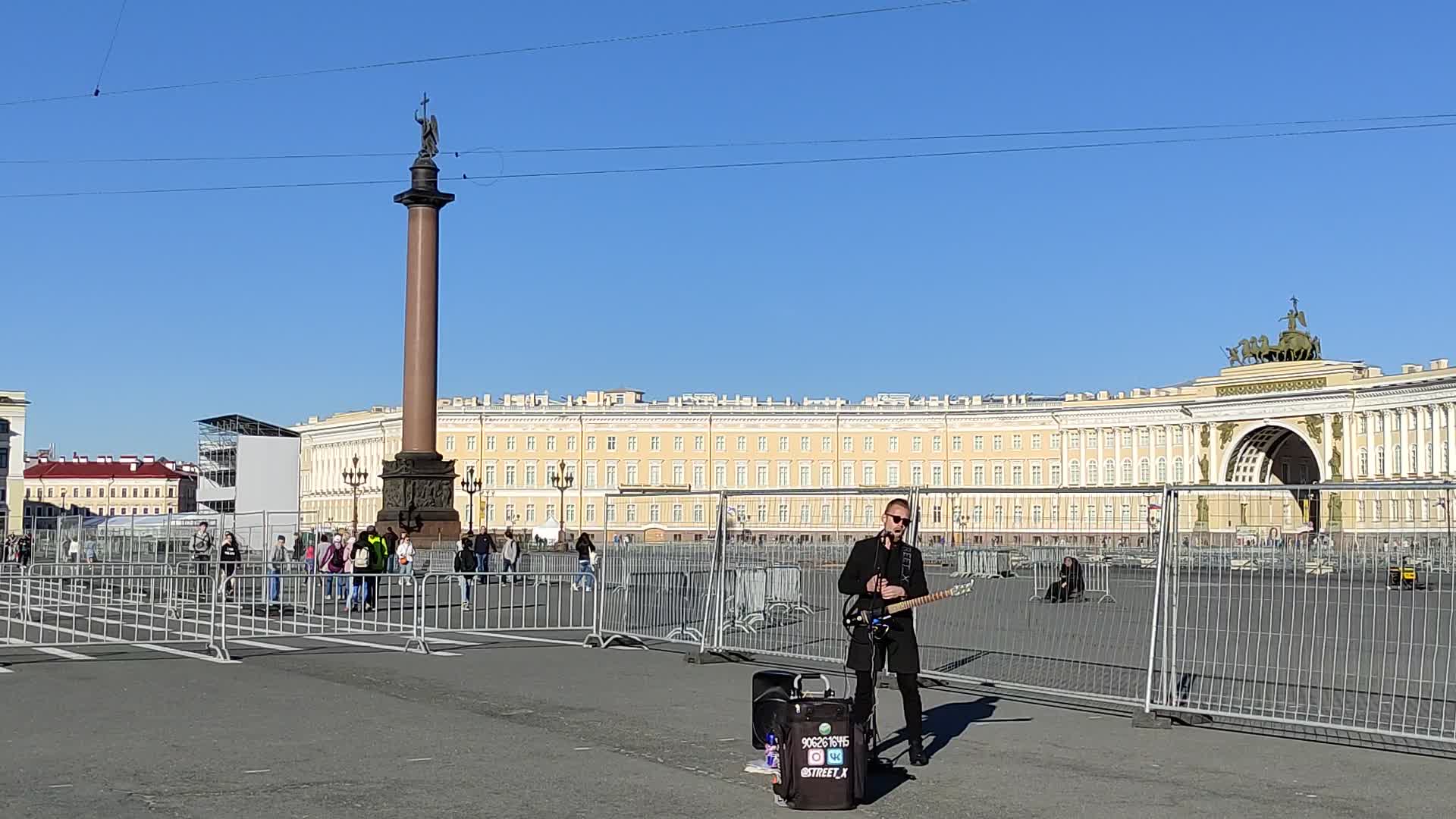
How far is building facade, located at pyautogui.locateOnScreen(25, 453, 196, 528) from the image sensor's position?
616ft

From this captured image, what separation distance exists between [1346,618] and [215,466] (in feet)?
228

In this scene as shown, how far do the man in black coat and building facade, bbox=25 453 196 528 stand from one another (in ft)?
609

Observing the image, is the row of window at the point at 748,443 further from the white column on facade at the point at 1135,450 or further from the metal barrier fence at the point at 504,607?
the metal barrier fence at the point at 504,607

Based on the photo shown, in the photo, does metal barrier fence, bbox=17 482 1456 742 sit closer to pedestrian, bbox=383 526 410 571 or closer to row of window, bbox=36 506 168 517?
pedestrian, bbox=383 526 410 571

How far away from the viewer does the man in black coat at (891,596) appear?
10.2 metres

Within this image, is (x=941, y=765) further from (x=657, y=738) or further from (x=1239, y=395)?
(x=1239, y=395)

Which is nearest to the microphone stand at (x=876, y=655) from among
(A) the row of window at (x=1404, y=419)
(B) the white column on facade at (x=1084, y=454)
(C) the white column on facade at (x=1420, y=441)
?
(A) the row of window at (x=1404, y=419)

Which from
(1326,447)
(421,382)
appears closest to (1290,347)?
(1326,447)

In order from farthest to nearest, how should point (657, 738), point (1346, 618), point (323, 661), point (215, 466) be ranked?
point (215, 466), point (323, 661), point (1346, 618), point (657, 738)

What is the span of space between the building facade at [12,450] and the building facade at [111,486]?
127 feet

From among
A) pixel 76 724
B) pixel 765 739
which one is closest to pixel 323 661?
pixel 76 724

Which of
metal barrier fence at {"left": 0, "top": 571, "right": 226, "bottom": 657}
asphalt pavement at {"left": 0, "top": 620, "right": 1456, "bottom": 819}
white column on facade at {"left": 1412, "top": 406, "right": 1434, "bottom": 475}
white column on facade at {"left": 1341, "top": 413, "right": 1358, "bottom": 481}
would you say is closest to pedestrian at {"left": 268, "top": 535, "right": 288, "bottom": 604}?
metal barrier fence at {"left": 0, "top": 571, "right": 226, "bottom": 657}

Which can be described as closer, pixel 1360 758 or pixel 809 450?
pixel 1360 758

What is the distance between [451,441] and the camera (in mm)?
118438
